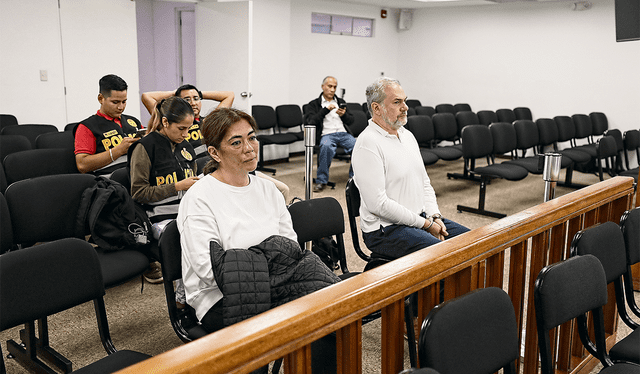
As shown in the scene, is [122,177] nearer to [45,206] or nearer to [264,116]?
[45,206]

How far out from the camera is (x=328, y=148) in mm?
6375

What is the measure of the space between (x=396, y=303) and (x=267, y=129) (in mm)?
6506

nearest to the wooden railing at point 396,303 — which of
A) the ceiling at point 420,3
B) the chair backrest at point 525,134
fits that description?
the chair backrest at point 525,134

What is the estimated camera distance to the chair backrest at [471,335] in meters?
1.36

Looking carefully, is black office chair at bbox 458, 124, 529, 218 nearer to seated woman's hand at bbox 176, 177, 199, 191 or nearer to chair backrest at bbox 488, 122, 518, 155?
chair backrest at bbox 488, 122, 518, 155

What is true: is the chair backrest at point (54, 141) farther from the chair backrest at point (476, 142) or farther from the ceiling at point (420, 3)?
the ceiling at point (420, 3)

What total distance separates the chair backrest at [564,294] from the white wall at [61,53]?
6.10m

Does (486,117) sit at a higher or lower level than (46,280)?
higher

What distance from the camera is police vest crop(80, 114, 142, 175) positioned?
3.37 m

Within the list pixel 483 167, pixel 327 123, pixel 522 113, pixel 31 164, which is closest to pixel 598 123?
pixel 522 113

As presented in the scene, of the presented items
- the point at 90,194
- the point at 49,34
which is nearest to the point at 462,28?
the point at 49,34

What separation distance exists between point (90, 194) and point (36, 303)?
1.09 meters

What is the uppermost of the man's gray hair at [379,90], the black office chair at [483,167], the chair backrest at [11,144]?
the man's gray hair at [379,90]

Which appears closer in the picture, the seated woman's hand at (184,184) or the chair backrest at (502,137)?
the seated woman's hand at (184,184)
